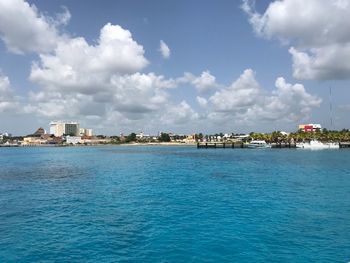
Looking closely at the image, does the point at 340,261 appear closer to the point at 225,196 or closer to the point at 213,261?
the point at 213,261

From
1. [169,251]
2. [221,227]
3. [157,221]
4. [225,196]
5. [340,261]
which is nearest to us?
[340,261]

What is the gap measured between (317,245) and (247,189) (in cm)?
2375

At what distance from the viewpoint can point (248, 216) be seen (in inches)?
1167

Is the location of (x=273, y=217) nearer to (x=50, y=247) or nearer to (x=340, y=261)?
(x=340, y=261)

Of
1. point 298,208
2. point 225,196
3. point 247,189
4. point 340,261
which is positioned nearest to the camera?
point 340,261

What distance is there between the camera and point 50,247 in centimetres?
2167

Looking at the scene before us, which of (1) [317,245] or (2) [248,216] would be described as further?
(2) [248,216]

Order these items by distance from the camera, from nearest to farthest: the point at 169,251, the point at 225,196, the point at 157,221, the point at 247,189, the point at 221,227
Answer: the point at 169,251 → the point at 221,227 → the point at 157,221 → the point at 225,196 → the point at 247,189

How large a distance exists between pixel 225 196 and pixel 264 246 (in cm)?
1830

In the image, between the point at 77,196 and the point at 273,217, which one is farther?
the point at 77,196

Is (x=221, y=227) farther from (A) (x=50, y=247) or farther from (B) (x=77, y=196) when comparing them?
(B) (x=77, y=196)

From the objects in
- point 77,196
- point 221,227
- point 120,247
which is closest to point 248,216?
point 221,227

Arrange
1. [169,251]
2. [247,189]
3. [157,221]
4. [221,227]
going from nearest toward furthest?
[169,251] < [221,227] < [157,221] < [247,189]

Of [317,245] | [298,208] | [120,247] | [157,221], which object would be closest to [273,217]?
[298,208]
